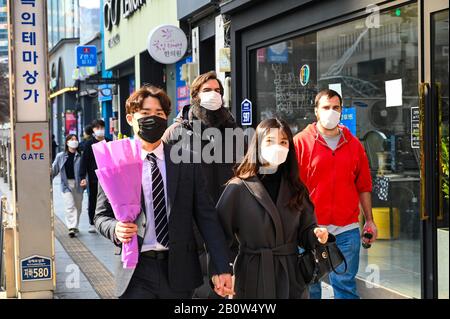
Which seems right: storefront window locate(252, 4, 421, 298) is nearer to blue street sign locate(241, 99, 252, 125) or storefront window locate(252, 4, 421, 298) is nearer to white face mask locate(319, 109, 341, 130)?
white face mask locate(319, 109, 341, 130)

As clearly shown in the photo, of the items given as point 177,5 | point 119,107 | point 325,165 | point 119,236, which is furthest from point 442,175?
point 119,107

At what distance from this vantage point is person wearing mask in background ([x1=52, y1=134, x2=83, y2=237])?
11.2 m

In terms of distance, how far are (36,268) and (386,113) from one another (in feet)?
12.4

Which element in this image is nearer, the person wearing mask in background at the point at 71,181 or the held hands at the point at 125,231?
the held hands at the point at 125,231

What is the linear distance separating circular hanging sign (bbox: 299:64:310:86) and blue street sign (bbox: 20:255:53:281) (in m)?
3.84

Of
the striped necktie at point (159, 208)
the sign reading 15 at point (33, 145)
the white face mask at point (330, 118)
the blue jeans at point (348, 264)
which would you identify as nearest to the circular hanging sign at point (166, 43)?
the sign reading 15 at point (33, 145)

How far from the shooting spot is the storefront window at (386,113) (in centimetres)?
624

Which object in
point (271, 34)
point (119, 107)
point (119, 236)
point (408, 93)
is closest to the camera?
point (119, 236)

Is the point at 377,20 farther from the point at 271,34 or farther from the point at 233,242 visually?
the point at 233,242

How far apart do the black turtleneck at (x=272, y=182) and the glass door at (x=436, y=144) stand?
1.88 meters

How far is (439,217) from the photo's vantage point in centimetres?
541

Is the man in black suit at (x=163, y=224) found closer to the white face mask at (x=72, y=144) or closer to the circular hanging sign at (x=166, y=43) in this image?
the white face mask at (x=72, y=144)

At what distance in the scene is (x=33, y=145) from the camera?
6680 mm

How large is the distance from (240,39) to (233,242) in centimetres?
652
